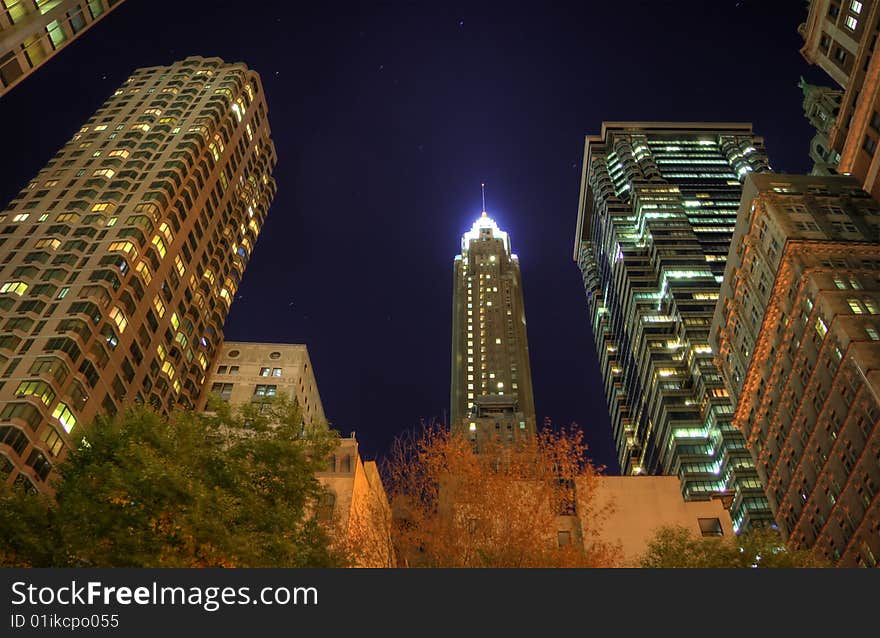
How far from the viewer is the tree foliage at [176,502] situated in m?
18.2

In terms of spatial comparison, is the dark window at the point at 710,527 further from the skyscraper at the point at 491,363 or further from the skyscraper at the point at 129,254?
the skyscraper at the point at 491,363

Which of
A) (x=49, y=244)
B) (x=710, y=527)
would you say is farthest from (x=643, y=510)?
(x=49, y=244)

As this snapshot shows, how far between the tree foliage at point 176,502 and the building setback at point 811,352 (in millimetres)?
65372

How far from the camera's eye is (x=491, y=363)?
169250mm

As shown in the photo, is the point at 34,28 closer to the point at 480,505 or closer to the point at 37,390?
the point at 480,505

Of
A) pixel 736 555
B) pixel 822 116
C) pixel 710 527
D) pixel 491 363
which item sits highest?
pixel 822 116

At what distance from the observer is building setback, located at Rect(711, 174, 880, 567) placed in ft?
228

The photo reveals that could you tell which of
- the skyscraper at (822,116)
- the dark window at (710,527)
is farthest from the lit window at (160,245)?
the skyscraper at (822,116)

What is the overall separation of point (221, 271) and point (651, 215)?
349ft

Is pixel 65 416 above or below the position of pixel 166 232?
below

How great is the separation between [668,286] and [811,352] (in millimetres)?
67134

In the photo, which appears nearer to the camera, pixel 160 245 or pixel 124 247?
pixel 124 247

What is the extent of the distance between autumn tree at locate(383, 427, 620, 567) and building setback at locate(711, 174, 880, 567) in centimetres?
5426

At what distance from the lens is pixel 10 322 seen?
64.9m
